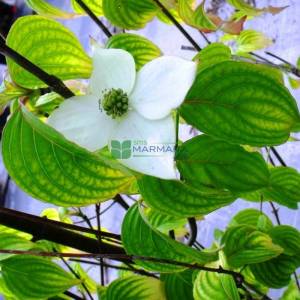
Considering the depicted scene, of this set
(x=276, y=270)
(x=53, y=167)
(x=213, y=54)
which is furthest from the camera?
(x=276, y=270)

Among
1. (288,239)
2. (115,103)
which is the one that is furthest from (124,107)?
(288,239)

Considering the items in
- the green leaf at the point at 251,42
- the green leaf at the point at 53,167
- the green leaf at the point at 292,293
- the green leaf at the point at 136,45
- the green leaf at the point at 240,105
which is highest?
the green leaf at the point at 251,42

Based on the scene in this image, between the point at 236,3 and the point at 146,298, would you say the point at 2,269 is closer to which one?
the point at 146,298

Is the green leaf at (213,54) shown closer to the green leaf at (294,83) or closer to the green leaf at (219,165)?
the green leaf at (219,165)

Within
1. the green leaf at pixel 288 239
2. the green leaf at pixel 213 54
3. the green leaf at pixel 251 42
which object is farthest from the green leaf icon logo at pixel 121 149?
the green leaf at pixel 251 42

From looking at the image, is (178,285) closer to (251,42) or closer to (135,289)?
(135,289)

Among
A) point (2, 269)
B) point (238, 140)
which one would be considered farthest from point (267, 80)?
point (2, 269)
